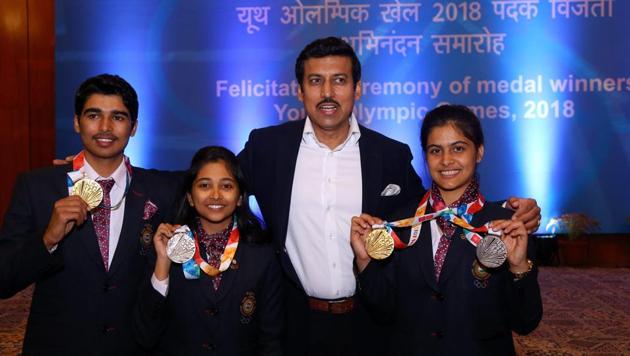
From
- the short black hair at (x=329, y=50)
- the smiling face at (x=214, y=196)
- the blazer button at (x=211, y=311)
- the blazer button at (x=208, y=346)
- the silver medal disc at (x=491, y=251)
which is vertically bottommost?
the blazer button at (x=208, y=346)

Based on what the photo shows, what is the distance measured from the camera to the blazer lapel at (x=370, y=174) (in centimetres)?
280

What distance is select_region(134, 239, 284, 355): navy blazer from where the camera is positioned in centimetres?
227

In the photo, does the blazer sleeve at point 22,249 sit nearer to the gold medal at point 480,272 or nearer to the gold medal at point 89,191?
the gold medal at point 89,191

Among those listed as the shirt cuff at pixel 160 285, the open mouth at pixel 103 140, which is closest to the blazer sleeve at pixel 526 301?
the shirt cuff at pixel 160 285

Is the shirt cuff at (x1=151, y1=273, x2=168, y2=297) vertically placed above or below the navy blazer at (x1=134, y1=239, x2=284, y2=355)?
above

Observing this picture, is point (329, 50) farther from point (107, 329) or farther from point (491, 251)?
point (107, 329)

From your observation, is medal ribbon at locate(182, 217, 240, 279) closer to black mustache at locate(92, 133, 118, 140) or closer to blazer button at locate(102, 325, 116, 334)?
blazer button at locate(102, 325, 116, 334)

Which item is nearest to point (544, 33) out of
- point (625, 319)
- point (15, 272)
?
point (625, 319)

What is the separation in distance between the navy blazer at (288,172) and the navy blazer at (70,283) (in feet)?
2.44

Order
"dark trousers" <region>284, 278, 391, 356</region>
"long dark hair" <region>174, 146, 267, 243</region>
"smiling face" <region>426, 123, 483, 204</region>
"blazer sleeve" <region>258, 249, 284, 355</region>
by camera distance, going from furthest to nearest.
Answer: "dark trousers" <region>284, 278, 391, 356</region> → "long dark hair" <region>174, 146, 267, 243</region> → "blazer sleeve" <region>258, 249, 284, 355</region> → "smiling face" <region>426, 123, 483, 204</region>

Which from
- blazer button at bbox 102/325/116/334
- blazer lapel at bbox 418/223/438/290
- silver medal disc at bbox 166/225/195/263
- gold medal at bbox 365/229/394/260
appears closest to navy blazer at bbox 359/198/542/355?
blazer lapel at bbox 418/223/438/290

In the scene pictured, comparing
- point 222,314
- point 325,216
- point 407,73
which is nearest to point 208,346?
point 222,314

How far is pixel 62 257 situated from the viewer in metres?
2.17

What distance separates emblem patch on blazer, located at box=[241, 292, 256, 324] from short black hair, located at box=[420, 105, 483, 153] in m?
0.85
